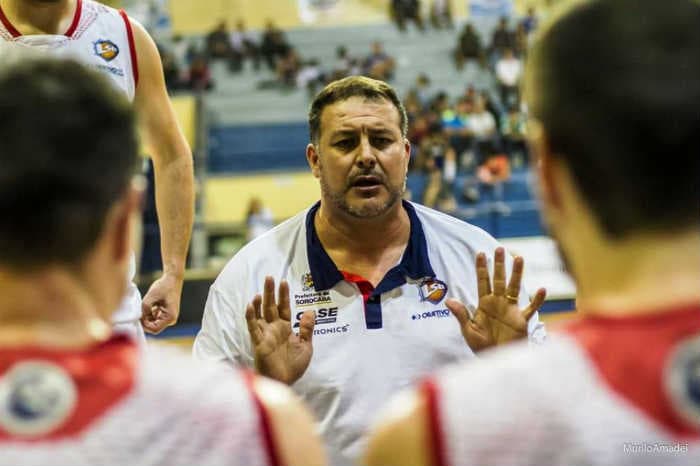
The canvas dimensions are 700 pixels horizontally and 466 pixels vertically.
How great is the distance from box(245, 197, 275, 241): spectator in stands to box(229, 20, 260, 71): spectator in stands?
21.8 feet

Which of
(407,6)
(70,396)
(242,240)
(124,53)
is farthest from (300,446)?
(407,6)

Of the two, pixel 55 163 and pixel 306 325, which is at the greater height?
pixel 55 163

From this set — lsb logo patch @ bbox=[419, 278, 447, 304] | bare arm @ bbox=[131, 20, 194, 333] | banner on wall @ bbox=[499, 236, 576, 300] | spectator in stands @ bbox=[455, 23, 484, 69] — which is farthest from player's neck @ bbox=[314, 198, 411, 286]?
spectator in stands @ bbox=[455, 23, 484, 69]

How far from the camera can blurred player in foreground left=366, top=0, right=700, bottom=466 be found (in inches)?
44.1

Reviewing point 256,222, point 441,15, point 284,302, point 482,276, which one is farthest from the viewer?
point 441,15

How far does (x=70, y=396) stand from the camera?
113cm

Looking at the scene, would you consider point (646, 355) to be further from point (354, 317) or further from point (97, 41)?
point (97, 41)

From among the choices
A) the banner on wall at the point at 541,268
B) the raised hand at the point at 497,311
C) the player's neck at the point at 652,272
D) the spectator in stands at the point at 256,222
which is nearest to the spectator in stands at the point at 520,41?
the banner on wall at the point at 541,268

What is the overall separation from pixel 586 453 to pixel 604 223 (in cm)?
30

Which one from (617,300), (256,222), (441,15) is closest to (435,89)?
(441,15)

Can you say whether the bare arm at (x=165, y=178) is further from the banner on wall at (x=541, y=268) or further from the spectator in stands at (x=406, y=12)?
the spectator in stands at (x=406, y=12)

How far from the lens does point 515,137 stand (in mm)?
17281

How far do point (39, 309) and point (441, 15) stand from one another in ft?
71.0

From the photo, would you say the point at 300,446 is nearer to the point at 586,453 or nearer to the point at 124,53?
the point at 586,453
